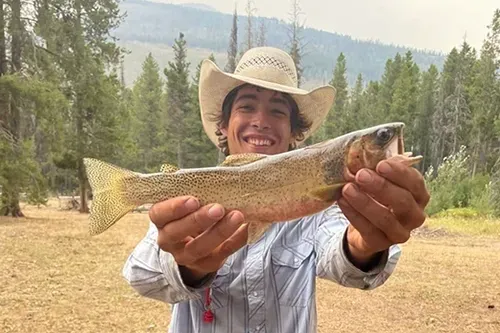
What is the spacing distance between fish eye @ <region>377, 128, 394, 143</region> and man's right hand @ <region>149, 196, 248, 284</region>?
0.62 m

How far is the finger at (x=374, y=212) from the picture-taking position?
2.01 metres

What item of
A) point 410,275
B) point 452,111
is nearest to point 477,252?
point 410,275

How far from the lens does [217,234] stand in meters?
2.07

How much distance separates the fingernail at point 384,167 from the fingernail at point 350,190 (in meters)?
0.13

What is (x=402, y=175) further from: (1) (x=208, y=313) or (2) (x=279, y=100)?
(2) (x=279, y=100)

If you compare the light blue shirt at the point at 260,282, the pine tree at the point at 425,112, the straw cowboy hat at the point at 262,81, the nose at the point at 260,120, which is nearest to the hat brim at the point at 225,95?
the straw cowboy hat at the point at 262,81

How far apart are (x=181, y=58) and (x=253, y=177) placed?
51.9m

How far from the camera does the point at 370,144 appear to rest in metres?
2.11

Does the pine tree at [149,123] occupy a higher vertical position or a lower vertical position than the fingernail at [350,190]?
lower

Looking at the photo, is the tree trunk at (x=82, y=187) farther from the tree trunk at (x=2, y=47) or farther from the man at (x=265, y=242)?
the man at (x=265, y=242)

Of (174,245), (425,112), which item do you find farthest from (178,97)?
(174,245)

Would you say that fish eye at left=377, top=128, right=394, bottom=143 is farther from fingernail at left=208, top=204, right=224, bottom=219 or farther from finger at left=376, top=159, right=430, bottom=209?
fingernail at left=208, top=204, right=224, bottom=219

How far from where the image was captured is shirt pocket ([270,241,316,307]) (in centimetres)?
256

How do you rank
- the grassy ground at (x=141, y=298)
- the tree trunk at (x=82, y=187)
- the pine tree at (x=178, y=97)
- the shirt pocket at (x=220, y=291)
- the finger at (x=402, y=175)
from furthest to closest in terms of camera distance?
the pine tree at (x=178, y=97), the tree trunk at (x=82, y=187), the grassy ground at (x=141, y=298), the shirt pocket at (x=220, y=291), the finger at (x=402, y=175)
